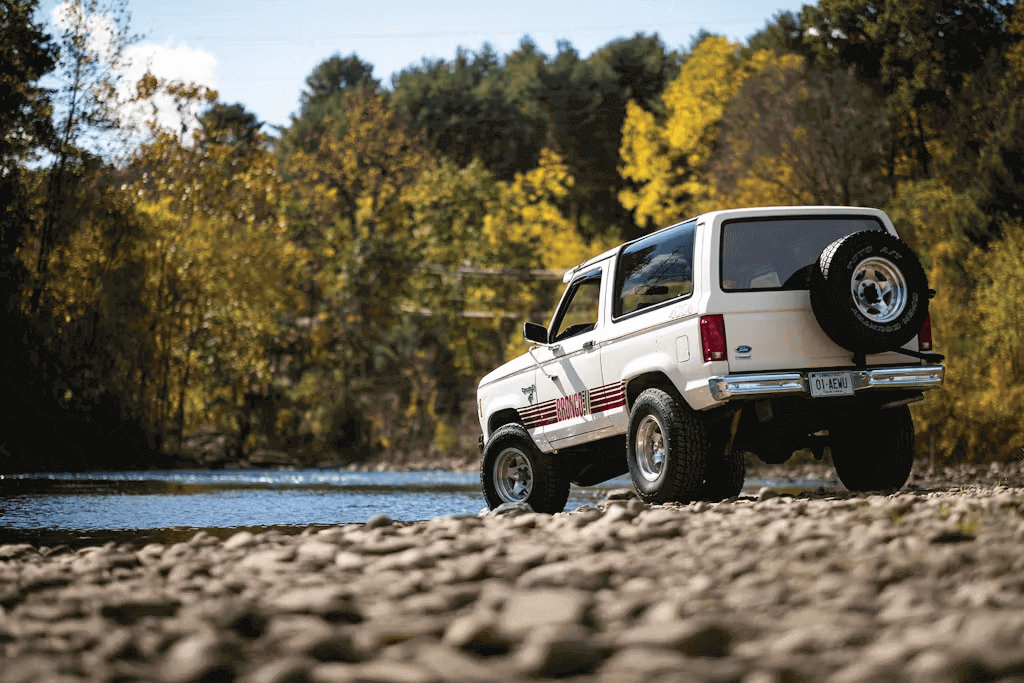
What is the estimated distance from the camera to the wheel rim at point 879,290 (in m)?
8.34

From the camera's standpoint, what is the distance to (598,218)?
2153 inches

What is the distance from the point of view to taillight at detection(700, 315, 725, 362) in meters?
8.30

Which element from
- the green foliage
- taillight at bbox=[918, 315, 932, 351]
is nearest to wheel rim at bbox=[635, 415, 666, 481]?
taillight at bbox=[918, 315, 932, 351]

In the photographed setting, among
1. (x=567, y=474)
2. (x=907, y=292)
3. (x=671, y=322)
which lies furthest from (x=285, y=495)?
(x=907, y=292)

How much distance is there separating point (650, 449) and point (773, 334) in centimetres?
139

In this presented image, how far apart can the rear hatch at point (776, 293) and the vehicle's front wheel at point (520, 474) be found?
8.84ft

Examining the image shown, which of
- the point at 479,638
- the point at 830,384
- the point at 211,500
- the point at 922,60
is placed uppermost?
the point at 922,60

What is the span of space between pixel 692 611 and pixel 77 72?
1041 inches

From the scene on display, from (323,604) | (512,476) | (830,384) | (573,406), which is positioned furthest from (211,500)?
(323,604)

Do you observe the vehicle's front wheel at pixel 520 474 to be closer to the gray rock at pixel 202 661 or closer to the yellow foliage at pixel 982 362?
the gray rock at pixel 202 661

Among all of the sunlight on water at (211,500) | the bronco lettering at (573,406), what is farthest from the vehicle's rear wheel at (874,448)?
the sunlight on water at (211,500)

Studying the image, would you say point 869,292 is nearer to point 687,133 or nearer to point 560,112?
point 687,133

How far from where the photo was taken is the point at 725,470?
9492 mm

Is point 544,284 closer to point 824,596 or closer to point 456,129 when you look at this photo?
point 456,129
